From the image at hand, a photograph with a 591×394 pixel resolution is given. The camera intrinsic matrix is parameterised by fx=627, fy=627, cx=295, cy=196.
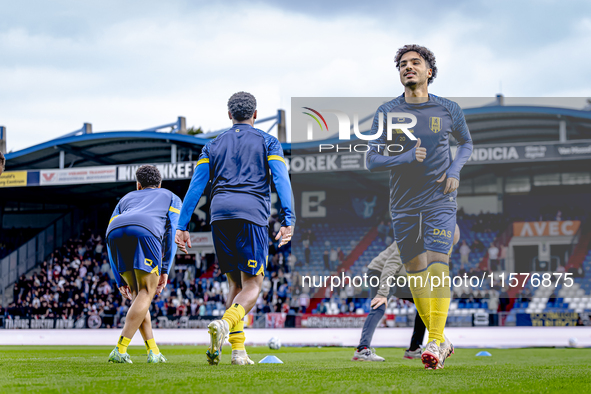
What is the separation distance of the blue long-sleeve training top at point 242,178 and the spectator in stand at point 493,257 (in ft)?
28.9

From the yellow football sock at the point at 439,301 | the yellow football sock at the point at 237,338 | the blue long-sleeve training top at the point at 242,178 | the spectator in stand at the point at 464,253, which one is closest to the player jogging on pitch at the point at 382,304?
the yellow football sock at the point at 439,301

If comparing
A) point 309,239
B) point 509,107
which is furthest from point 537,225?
point 309,239

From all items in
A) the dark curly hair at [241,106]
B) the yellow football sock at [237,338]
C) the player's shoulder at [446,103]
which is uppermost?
the player's shoulder at [446,103]

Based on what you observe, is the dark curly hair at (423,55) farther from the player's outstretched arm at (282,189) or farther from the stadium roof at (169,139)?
the stadium roof at (169,139)

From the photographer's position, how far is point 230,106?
17.3 feet

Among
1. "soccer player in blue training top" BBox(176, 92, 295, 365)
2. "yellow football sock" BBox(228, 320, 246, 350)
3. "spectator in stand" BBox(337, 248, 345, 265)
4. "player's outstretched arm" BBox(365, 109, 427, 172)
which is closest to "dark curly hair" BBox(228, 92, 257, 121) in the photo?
"soccer player in blue training top" BBox(176, 92, 295, 365)

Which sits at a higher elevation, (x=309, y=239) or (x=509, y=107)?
(x=509, y=107)

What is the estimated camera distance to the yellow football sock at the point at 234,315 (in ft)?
15.0

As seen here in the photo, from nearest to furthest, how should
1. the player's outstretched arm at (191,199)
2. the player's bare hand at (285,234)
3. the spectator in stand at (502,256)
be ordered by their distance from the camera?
the player's bare hand at (285,234) < the player's outstretched arm at (191,199) < the spectator in stand at (502,256)

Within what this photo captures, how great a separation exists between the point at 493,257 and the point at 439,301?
861cm

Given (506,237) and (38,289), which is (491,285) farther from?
(38,289)

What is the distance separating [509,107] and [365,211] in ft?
19.5

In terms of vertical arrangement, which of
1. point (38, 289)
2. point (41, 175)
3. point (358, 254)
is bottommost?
point (38, 289)

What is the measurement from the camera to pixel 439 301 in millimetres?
5195
